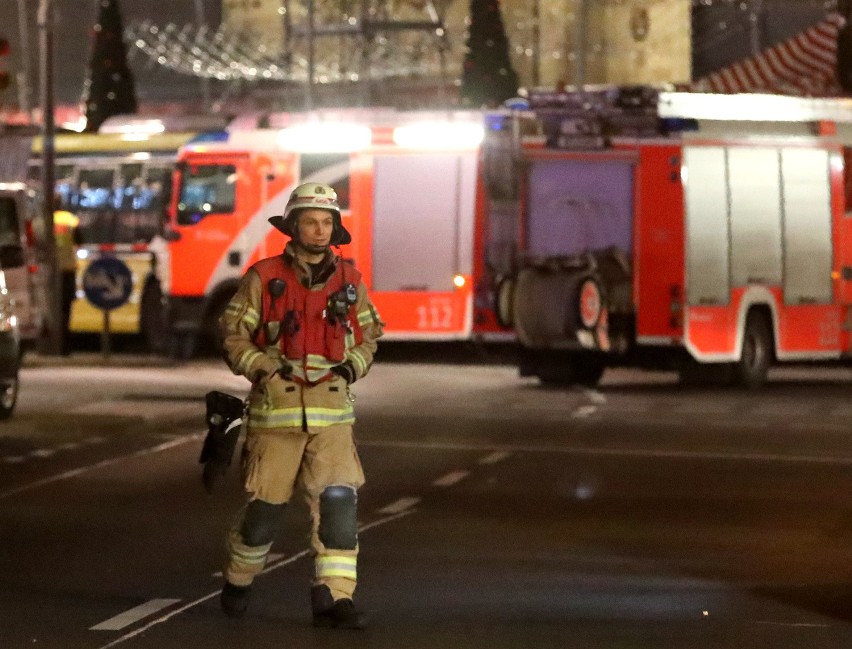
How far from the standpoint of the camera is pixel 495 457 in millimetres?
17016

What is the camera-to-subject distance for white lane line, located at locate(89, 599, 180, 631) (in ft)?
30.9

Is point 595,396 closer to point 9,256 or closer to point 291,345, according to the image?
point 9,256

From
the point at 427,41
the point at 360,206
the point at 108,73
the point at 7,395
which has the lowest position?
the point at 7,395

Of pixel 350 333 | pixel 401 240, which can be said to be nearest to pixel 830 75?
pixel 401 240

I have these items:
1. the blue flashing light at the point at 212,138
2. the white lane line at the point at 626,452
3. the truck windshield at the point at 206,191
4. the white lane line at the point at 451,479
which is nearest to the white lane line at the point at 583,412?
the white lane line at the point at 626,452

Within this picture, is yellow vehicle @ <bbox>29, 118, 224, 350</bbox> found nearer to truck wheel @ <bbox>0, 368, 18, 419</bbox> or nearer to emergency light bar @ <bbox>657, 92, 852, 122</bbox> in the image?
emergency light bar @ <bbox>657, 92, 852, 122</bbox>

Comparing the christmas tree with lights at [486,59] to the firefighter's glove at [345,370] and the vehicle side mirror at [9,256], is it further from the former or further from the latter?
the firefighter's glove at [345,370]

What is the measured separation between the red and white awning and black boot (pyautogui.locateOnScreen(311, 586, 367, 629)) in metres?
33.4

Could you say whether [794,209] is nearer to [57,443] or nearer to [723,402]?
[723,402]

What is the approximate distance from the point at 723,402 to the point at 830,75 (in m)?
20.8

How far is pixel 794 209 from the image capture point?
2498 cm

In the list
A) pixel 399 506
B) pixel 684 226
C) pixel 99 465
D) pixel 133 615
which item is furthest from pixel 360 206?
pixel 133 615

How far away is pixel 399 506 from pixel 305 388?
468 cm

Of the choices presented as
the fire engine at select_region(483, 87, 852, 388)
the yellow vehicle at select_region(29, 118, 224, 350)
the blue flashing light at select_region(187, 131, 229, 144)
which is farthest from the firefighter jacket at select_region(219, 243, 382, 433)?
the yellow vehicle at select_region(29, 118, 224, 350)
